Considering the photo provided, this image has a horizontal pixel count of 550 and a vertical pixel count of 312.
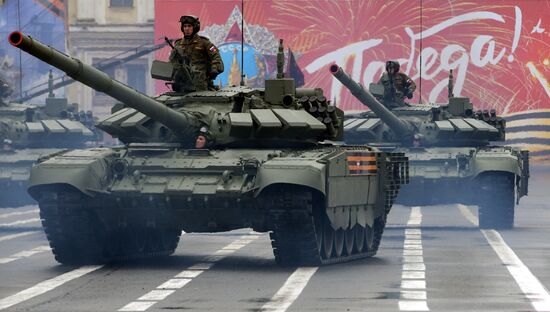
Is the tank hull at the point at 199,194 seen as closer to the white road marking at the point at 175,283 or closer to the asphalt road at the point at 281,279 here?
the asphalt road at the point at 281,279

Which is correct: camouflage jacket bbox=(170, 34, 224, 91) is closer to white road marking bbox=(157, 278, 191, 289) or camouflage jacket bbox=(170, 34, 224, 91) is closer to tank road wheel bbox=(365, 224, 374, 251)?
tank road wheel bbox=(365, 224, 374, 251)

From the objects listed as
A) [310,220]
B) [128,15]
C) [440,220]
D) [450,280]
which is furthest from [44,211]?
[128,15]

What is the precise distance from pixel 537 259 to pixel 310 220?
153 inches

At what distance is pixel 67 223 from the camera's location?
2403 centimetres

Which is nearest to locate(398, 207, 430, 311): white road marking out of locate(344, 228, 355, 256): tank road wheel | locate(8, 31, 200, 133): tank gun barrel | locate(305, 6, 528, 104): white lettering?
locate(344, 228, 355, 256): tank road wheel

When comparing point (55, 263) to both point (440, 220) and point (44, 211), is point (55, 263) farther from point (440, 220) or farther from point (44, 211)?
point (440, 220)

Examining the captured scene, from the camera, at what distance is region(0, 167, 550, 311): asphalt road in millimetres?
18812

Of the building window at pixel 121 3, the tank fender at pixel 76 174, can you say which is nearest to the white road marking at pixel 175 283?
the tank fender at pixel 76 174

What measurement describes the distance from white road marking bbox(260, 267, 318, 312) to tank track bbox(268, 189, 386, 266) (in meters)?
0.27

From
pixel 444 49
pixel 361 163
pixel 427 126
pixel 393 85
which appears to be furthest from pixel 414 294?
pixel 444 49

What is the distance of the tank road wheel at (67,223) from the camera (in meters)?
24.0

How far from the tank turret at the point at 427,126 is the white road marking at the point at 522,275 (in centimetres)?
438

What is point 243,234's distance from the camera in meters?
32.7

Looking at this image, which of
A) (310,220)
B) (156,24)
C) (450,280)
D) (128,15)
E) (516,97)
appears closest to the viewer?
(450,280)
